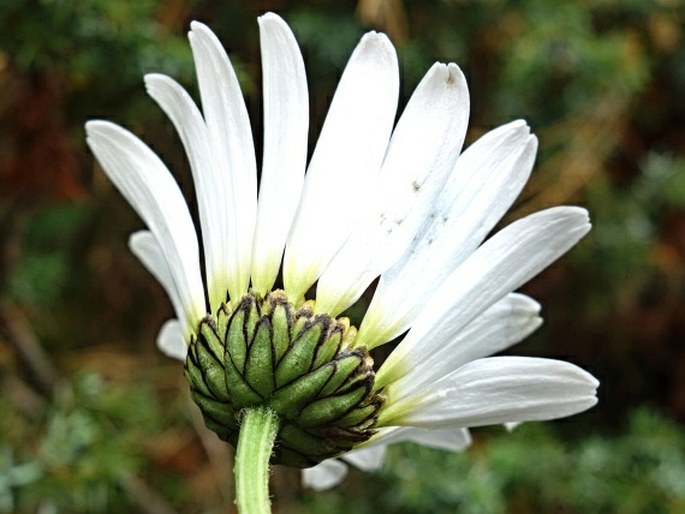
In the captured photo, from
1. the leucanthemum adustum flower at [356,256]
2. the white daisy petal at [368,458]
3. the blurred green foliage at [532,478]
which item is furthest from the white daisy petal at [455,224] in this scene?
the blurred green foliage at [532,478]

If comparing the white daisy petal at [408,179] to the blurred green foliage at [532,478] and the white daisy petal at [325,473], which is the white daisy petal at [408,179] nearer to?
the white daisy petal at [325,473]

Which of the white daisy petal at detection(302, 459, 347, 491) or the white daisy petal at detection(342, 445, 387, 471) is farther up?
the white daisy petal at detection(342, 445, 387, 471)

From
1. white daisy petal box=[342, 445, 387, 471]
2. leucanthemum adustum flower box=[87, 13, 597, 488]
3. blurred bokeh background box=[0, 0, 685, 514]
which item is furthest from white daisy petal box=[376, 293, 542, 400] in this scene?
blurred bokeh background box=[0, 0, 685, 514]

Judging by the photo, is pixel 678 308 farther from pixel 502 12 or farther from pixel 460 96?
pixel 460 96

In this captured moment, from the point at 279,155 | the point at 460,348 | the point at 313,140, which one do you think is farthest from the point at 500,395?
the point at 313,140

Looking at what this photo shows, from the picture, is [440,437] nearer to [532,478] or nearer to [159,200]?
[159,200]

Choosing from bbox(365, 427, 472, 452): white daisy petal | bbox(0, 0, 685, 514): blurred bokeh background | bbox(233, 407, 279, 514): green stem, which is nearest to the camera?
bbox(233, 407, 279, 514): green stem

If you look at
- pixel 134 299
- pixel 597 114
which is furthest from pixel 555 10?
pixel 134 299

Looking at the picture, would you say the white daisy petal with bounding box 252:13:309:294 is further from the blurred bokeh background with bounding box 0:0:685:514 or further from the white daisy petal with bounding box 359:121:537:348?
the blurred bokeh background with bounding box 0:0:685:514
